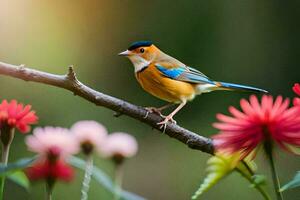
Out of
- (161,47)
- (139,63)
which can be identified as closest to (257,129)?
(139,63)

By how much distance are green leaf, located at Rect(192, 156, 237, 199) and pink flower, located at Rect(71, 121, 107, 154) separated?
8 cm

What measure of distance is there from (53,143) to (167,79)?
1160mm

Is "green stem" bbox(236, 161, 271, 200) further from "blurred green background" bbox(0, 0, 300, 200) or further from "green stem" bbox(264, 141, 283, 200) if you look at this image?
"blurred green background" bbox(0, 0, 300, 200)

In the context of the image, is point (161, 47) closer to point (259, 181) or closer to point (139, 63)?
point (139, 63)

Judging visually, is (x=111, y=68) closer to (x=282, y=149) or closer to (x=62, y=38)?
(x=62, y=38)

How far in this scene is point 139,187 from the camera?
2850 millimetres

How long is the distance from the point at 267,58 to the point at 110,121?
49.1 inches

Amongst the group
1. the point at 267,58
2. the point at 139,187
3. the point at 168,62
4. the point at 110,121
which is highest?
the point at 267,58

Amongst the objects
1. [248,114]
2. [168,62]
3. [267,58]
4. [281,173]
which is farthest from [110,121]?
[248,114]

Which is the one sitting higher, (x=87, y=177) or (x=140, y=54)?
(x=140, y=54)

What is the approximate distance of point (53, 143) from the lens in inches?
17.0

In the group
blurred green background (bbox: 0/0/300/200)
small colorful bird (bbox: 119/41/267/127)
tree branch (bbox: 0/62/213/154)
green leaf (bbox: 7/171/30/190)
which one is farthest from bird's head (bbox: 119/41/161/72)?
green leaf (bbox: 7/171/30/190)

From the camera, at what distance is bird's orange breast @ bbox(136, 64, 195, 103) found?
154cm

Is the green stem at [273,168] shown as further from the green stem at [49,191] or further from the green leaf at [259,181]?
the green stem at [49,191]
